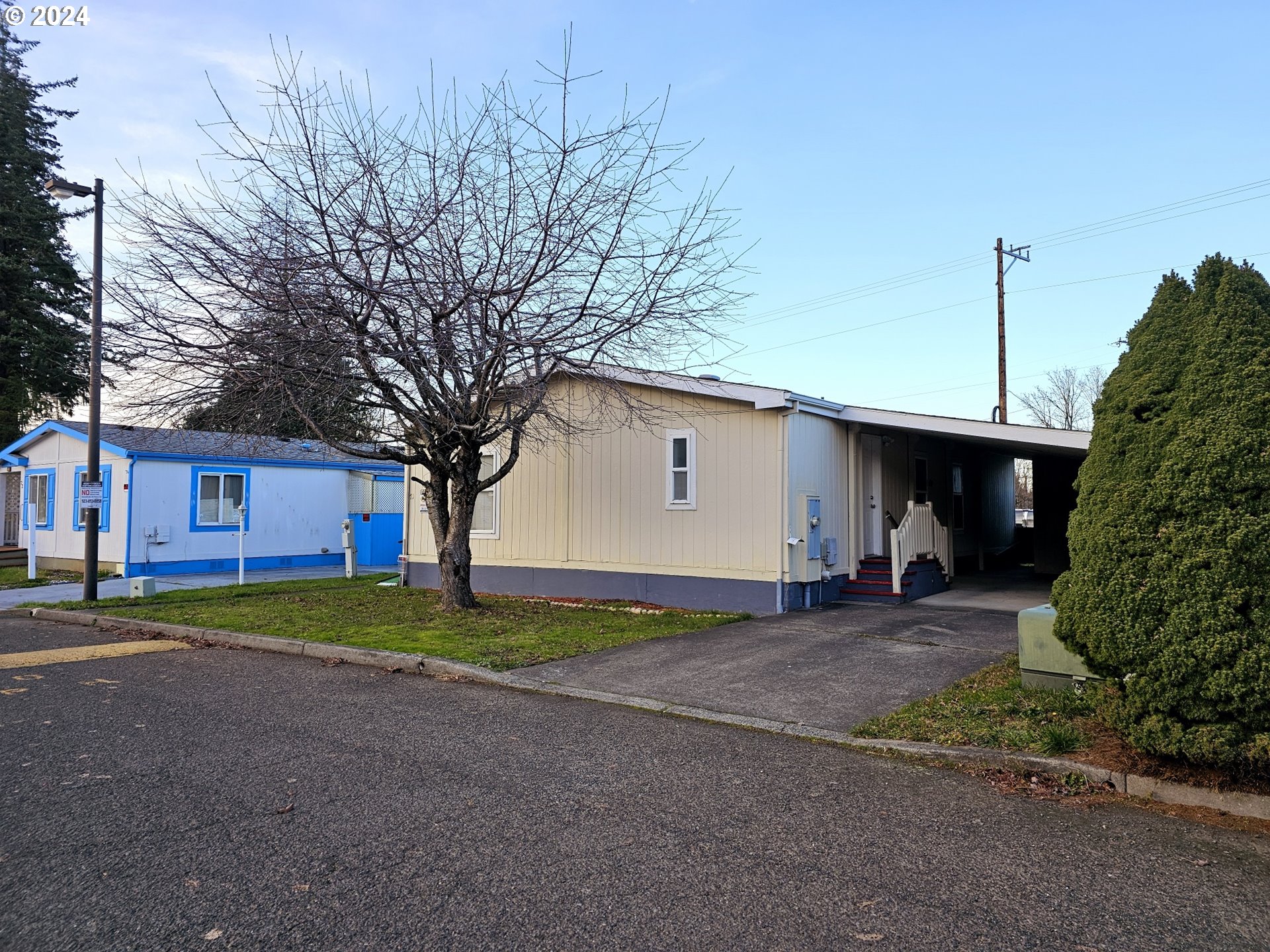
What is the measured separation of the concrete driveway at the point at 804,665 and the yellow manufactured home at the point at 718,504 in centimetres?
166

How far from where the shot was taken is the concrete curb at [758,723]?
14.3 feet

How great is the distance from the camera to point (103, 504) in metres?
17.8

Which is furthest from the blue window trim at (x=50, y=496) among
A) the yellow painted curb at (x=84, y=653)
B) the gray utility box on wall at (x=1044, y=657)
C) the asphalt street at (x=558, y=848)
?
the gray utility box on wall at (x=1044, y=657)

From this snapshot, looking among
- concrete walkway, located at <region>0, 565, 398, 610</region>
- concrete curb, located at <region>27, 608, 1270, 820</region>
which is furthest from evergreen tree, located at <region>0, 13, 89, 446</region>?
concrete curb, located at <region>27, 608, 1270, 820</region>

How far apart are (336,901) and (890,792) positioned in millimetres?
3002

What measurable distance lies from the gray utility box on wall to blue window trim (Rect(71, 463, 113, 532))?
60.1ft

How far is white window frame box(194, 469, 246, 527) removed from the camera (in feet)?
61.9

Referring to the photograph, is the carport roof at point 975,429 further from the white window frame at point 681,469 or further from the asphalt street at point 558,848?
the asphalt street at point 558,848

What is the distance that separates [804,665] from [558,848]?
4.70 m

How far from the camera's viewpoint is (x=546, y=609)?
40.2 feet

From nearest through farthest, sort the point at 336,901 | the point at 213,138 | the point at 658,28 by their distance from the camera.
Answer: the point at 336,901
the point at 213,138
the point at 658,28

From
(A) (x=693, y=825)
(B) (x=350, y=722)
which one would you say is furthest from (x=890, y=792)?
(B) (x=350, y=722)

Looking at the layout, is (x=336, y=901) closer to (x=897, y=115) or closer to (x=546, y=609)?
(x=546, y=609)

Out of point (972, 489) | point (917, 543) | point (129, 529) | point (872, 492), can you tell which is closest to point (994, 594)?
point (917, 543)
